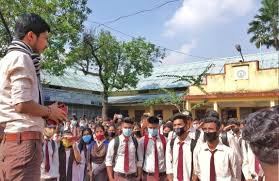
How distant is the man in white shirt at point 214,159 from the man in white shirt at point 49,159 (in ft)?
10.7

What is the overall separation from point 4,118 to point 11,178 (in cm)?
37

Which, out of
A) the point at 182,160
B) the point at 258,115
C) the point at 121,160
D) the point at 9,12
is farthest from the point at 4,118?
the point at 9,12

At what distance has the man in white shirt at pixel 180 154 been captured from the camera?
6605mm

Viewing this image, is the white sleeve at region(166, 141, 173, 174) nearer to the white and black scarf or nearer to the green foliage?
the white and black scarf

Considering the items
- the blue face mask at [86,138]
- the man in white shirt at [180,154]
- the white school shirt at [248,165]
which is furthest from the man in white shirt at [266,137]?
the blue face mask at [86,138]

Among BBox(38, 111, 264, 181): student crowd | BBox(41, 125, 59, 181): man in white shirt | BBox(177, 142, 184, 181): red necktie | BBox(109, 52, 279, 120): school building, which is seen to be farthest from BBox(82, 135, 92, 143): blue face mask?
BBox(109, 52, 279, 120): school building

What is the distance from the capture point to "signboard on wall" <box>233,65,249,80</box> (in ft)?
75.8

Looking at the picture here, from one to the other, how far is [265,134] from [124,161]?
6095 millimetres

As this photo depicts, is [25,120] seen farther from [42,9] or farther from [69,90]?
[69,90]

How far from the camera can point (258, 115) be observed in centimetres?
174

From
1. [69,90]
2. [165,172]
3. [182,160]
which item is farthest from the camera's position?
[69,90]

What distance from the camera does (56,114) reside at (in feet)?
9.17

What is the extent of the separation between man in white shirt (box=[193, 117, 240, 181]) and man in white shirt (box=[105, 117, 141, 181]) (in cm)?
180

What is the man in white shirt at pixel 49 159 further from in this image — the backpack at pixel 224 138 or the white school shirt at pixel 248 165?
the white school shirt at pixel 248 165
